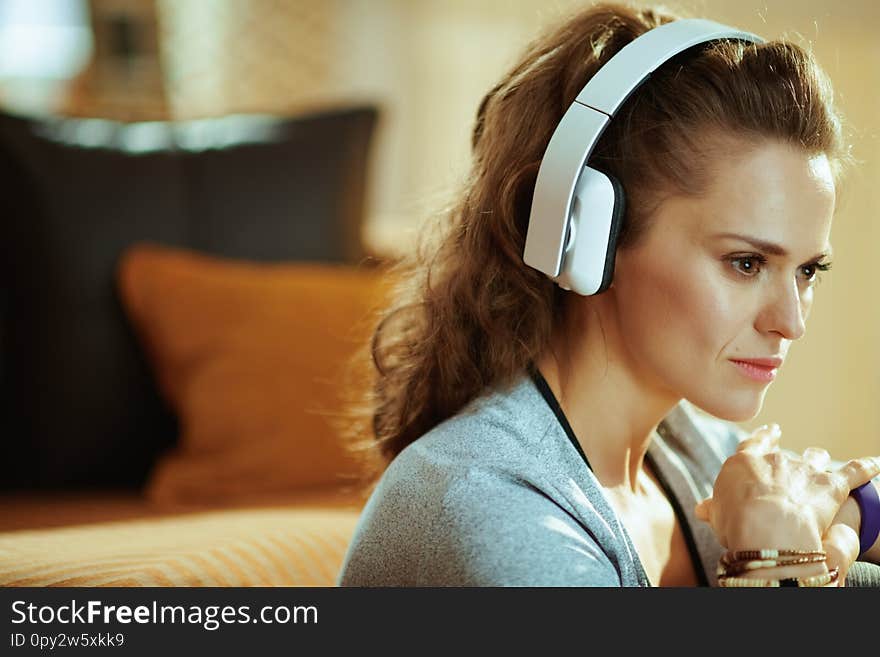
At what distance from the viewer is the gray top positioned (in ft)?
2.68

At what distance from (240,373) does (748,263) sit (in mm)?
997

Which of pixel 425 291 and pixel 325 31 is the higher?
pixel 325 31

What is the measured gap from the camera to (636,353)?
1.01 metres

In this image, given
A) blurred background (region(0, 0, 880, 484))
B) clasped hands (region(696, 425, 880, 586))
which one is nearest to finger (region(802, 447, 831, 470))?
clasped hands (region(696, 425, 880, 586))

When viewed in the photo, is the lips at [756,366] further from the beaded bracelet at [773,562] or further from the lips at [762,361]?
the beaded bracelet at [773,562]

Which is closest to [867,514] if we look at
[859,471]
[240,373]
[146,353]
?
[859,471]

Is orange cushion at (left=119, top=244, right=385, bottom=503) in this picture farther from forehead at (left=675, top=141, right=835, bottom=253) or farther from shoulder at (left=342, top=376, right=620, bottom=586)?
forehead at (left=675, top=141, right=835, bottom=253)

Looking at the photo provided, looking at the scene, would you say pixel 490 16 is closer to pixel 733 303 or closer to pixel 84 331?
pixel 84 331

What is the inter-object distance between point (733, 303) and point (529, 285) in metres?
0.21

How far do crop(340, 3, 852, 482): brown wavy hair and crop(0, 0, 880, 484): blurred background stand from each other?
1.27 m

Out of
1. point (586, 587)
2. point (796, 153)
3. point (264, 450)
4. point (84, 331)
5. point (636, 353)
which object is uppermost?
point (796, 153)

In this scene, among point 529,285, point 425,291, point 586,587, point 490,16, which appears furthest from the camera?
point 490,16

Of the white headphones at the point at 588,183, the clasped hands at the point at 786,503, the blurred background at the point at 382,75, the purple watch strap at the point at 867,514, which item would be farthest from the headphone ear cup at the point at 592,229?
the blurred background at the point at 382,75
